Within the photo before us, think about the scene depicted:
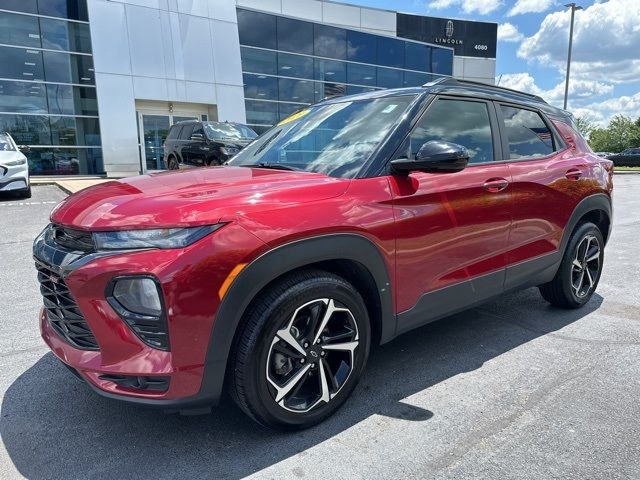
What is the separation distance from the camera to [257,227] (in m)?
2.14

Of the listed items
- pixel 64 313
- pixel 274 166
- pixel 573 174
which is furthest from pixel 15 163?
pixel 573 174

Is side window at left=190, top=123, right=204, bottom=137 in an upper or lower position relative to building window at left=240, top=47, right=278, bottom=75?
lower

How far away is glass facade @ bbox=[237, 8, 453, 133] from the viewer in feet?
68.6

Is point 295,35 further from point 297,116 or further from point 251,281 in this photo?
point 251,281

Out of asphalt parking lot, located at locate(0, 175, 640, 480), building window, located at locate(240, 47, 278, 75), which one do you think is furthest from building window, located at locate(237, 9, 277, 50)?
asphalt parking lot, located at locate(0, 175, 640, 480)

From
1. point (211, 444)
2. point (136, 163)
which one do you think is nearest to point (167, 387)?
point (211, 444)

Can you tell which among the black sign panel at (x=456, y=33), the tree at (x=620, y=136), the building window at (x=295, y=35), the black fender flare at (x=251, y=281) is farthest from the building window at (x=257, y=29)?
the tree at (x=620, y=136)

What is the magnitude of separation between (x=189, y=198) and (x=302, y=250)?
0.59 metres

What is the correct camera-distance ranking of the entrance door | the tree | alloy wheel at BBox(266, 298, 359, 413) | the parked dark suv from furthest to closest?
the tree, the entrance door, the parked dark suv, alloy wheel at BBox(266, 298, 359, 413)

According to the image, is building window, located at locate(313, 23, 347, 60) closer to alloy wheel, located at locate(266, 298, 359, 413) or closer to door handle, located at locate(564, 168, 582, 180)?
door handle, located at locate(564, 168, 582, 180)

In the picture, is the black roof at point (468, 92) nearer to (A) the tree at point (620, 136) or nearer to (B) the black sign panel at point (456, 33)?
(B) the black sign panel at point (456, 33)

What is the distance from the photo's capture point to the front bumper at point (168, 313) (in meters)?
1.98

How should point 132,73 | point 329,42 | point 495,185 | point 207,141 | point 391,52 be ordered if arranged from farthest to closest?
point 391,52 → point 329,42 → point 132,73 → point 207,141 → point 495,185

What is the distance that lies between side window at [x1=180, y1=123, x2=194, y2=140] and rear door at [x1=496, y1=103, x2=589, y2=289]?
10.9 meters
